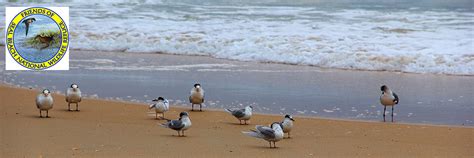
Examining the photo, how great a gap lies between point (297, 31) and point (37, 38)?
28.0 feet

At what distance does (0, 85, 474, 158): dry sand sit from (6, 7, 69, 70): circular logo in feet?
1.70

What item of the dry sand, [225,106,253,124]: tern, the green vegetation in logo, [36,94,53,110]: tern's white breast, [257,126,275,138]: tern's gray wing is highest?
the green vegetation in logo

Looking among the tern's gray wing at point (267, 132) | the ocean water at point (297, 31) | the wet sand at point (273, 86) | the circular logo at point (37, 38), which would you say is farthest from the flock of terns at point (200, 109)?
the ocean water at point (297, 31)

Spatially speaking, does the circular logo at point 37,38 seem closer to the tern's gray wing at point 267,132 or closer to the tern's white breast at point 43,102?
the tern's white breast at point 43,102

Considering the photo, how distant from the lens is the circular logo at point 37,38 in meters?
9.07

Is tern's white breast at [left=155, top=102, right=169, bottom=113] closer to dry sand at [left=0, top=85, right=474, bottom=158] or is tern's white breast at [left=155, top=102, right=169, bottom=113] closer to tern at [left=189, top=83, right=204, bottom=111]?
dry sand at [left=0, top=85, right=474, bottom=158]

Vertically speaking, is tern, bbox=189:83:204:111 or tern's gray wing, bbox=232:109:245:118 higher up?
tern, bbox=189:83:204:111

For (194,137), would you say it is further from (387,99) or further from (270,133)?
(387,99)

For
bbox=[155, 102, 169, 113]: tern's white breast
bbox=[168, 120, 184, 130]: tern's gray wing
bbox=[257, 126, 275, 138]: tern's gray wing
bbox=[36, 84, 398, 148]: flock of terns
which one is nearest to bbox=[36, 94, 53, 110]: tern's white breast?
bbox=[36, 84, 398, 148]: flock of terns

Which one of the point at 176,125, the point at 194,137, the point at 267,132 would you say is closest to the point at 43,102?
the point at 176,125

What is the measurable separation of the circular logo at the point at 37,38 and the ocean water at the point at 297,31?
5.74 m

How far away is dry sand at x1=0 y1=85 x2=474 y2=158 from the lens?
25.4 feet

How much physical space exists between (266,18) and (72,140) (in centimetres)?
1334

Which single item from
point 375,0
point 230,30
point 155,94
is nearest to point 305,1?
point 375,0
